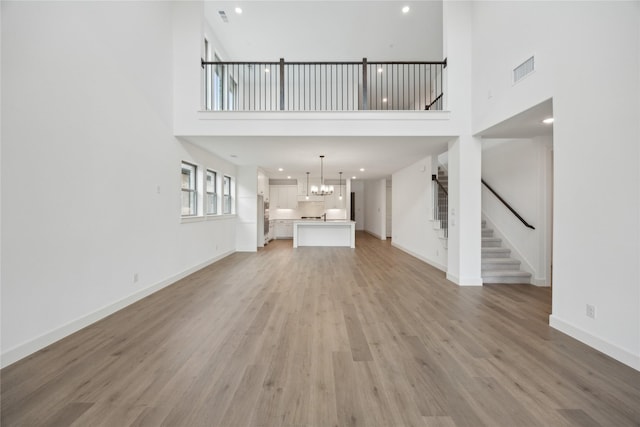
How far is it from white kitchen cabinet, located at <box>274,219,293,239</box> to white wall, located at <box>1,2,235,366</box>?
640cm

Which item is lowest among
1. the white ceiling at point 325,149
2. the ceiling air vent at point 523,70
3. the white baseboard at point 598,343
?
the white baseboard at point 598,343

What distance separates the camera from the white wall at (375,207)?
1032cm

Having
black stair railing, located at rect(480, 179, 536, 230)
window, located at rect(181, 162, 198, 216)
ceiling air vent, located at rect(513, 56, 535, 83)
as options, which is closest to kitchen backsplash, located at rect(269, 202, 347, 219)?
window, located at rect(181, 162, 198, 216)

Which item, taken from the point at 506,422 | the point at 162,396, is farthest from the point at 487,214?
the point at 162,396

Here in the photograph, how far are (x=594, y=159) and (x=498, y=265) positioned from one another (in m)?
2.78

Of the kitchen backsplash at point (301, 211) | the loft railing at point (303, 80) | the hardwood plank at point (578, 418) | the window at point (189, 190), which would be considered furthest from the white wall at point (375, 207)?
the hardwood plank at point (578, 418)

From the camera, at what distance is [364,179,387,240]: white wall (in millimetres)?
10320

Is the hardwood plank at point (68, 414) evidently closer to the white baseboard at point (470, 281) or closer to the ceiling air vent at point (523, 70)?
the white baseboard at point (470, 281)

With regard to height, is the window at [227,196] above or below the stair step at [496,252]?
above

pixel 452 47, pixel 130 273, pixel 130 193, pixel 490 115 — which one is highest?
pixel 452 47

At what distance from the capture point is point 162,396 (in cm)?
162

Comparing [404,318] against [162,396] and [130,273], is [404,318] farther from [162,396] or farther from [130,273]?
[130,273]

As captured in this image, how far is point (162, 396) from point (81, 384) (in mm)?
655

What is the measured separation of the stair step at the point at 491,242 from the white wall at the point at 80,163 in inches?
230
